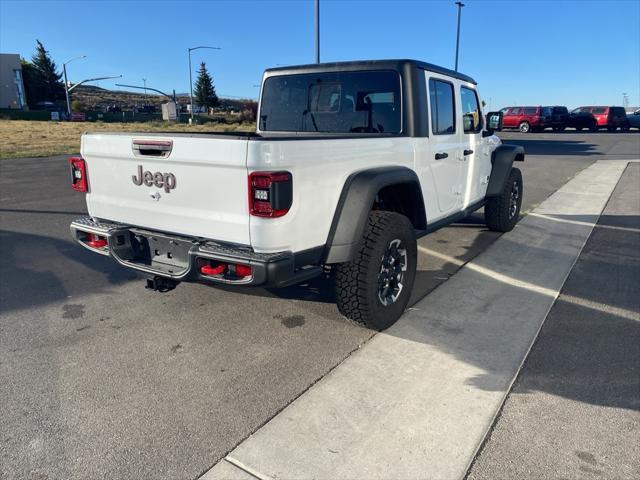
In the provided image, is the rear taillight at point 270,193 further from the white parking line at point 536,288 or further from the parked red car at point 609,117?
the parked red car at point 609,117

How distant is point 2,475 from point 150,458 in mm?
637

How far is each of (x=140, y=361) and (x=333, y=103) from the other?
8.92ft

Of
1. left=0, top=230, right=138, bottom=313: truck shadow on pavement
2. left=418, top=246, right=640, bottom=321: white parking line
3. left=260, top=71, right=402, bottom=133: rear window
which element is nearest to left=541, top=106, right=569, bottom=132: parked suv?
left=418, top=246, right=640, bottom=321: white parking line

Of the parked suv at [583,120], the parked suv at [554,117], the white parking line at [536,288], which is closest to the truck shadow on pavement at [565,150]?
the parked suv at [554,117]

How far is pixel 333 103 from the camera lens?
440 centimetres

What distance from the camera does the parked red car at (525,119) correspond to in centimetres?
3331

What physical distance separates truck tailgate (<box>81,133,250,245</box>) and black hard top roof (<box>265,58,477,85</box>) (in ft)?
6.10

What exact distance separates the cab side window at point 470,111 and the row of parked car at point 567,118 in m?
31.0

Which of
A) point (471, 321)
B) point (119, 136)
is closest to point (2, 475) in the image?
point (119, 136)

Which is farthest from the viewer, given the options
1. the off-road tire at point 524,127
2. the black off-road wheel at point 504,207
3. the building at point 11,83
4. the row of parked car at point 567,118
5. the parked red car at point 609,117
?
the building at point 11,83

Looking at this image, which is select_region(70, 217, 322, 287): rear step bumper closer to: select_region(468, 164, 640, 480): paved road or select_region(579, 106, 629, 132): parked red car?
select_region(468, 164, 640, 480): paved road

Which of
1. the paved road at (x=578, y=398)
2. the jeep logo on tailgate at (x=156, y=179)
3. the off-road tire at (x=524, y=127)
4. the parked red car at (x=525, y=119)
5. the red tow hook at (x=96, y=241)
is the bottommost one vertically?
the paved road at (x=578, y=398)

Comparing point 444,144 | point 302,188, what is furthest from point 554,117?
point 302,188

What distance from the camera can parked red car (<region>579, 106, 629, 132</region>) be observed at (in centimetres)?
3459
